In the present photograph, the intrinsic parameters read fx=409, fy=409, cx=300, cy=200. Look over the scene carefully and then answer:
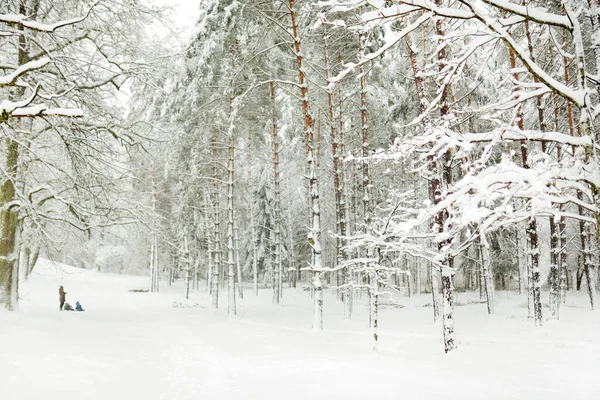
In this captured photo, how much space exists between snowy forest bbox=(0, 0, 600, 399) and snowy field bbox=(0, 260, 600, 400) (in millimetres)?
828

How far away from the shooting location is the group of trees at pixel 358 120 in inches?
140

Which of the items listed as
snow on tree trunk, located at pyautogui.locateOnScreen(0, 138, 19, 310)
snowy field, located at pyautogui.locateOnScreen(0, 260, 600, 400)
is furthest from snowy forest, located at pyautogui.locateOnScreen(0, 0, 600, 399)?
snowy field, located at pyautogui.locateOnScreen(0, 260, 600, 400)

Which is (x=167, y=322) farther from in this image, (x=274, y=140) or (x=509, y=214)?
(x=509, y=214)

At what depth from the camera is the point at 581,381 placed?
6695mm

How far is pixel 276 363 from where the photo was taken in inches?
308

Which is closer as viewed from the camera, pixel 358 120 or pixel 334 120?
pixel 334 120

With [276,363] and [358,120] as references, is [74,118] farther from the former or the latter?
[358,120]

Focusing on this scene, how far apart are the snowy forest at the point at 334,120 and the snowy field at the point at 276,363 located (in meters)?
0.83

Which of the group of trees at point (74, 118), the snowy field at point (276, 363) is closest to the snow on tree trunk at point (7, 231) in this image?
the group of trees at point (74, 118)

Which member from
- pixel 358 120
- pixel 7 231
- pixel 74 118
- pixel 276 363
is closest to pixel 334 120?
pixel 358 120

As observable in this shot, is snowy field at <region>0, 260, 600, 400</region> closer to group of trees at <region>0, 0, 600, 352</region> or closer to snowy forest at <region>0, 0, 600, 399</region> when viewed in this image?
snowy forest at <region>0, 0, 600, 399</region>

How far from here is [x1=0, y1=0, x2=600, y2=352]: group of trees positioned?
354 centimetres

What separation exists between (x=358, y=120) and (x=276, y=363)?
16352 mm

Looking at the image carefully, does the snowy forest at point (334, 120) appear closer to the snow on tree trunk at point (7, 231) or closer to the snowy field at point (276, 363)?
the snow on tree trunk at point (7, 231)
